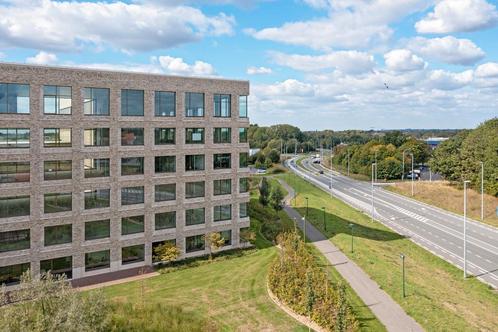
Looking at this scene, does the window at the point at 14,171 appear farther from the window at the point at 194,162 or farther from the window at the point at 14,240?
the window at the point at 194,162

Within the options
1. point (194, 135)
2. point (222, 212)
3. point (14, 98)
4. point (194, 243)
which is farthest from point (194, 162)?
point (14, 98)

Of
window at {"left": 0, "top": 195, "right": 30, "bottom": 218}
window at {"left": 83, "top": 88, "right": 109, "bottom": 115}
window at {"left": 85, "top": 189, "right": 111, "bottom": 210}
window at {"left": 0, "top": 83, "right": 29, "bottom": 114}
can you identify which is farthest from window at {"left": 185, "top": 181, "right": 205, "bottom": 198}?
window at {"left": 0, "top": 83, "right": 29, "bottom": 114}

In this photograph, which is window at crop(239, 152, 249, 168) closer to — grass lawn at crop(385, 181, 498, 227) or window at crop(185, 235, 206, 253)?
window at crop(185, 235, 206, 253)

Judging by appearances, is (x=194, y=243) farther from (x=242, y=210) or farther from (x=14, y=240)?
(x=14, y=240)

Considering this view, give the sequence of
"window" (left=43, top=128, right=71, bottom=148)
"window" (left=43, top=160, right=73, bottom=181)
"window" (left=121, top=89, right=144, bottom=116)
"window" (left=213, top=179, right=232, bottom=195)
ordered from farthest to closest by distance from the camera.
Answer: "window" (left=213, top=179, right=232, bottom=195) < "window" (left=121, top=89, right=144, bottom=116) < "window" (left=43, top=160, right=73, bottom=181) < "window" (left=43, top=128, right=71, bottom=148)

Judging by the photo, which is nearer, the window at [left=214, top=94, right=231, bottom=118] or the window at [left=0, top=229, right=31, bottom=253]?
the window at [left=0, top=229, right=31, bottom=253]

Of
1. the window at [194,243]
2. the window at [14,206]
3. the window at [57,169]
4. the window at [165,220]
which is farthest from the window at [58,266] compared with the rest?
the window at [194,243]
